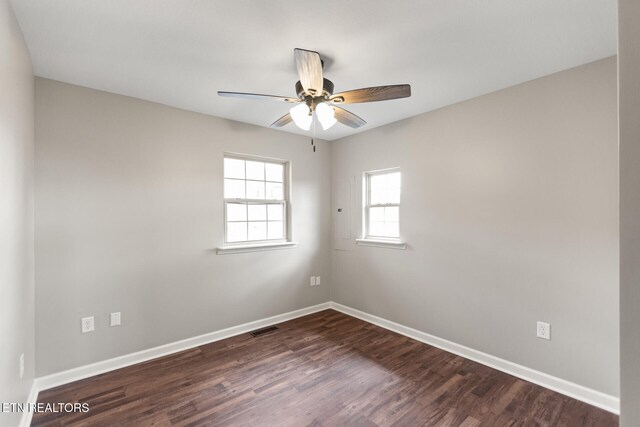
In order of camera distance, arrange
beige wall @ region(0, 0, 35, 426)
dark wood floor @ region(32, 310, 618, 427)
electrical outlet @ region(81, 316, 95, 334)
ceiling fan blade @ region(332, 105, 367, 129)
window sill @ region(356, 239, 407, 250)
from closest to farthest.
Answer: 1. beige wall @ region(0, 0, 35, 426)
2. dark wood floor @ region(32, 310, 618, 427)
3. ceiling fan blade @ region(332, 105, 367, 129)
4. electrical outlet @ region(81, 316, 95, 334)
5. window sill @ region(356, 239, 407, 250)

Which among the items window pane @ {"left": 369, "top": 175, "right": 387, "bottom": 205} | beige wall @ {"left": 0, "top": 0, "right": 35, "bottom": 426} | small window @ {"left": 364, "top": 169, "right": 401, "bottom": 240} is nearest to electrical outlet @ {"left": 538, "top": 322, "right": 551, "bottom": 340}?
small window @ {"left": 364, "top": 169, "right": 401, "bottom": 240}

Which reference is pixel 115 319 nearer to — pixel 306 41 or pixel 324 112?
pixel 324 112

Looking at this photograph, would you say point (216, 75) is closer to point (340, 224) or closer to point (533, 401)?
point (340, 224)

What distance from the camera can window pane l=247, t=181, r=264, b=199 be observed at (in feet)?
11.7

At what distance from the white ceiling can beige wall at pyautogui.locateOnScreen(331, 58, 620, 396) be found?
337 millimetres

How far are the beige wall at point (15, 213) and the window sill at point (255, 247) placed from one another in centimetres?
152

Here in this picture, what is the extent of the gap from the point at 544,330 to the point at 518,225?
843mm

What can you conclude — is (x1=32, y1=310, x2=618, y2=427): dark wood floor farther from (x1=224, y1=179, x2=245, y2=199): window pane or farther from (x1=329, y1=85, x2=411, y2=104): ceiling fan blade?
(x1=329, y1=85, x2=411, y2=104): ceiling fan blade

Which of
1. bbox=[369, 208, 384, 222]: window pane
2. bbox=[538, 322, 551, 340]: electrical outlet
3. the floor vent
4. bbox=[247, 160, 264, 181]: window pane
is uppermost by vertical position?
bbox=[247, 160, 264, 181]: window pane

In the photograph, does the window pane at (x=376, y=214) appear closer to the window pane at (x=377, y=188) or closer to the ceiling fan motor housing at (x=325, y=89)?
the window pane at (x=377, y=188)

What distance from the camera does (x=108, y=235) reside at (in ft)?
8.41
